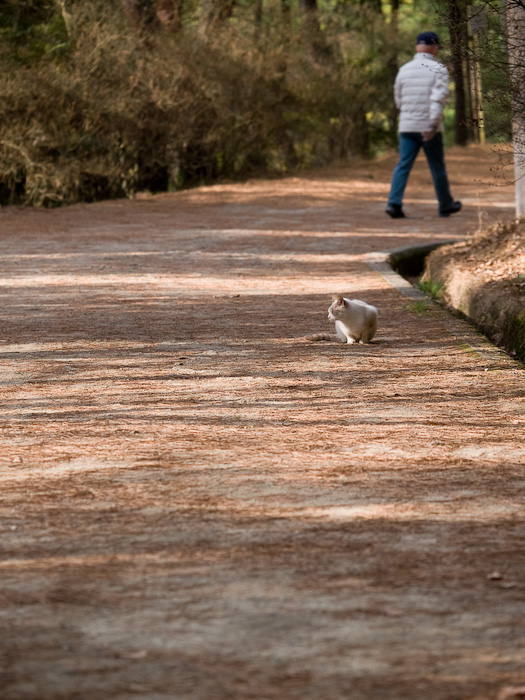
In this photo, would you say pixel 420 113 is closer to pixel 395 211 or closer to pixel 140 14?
pixel 395 211

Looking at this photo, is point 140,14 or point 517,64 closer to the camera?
point 517,64

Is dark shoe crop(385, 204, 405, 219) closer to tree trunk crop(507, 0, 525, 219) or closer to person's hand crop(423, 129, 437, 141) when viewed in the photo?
person's hand crop(423, 129, 437, 141)

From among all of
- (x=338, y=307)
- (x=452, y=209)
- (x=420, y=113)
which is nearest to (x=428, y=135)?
(x=420, y=113)

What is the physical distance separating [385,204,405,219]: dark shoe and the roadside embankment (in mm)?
4225

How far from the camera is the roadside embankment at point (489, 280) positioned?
792cm

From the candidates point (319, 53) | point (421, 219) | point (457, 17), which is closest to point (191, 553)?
point (457, 17)

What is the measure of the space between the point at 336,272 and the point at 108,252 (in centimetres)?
299

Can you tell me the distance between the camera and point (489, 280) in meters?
9.15

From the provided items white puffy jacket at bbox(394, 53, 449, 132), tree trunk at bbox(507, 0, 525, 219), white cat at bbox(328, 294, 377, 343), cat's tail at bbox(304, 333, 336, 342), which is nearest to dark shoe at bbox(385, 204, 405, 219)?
white puffy jacket at bbox(394, 53, 449, 132)

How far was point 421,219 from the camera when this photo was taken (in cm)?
1568

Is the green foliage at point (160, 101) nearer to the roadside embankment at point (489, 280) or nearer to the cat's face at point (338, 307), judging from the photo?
the roadside embankment at point (489, 280)

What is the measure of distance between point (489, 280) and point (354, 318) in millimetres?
2250

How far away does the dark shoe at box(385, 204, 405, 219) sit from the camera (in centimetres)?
1570

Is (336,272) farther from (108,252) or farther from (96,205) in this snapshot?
(96,205)
